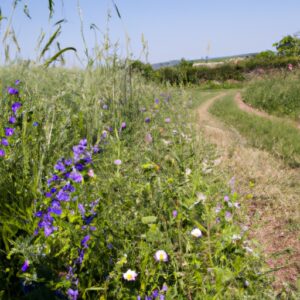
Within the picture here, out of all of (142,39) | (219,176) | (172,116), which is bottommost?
(219,176)

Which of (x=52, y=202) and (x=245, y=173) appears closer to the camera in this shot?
(x=52, y=202)

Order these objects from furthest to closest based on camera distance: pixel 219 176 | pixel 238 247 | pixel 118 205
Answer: pixel 219 176 < pixel 238 247 < pixel 118 205

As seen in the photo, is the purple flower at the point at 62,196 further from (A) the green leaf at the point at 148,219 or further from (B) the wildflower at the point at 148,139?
(B) the wildflower at the point at 148,139

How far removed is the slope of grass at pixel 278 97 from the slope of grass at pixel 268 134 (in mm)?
1317

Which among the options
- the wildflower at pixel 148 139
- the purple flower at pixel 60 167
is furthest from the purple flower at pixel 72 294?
the wildflower at pixel 148 139

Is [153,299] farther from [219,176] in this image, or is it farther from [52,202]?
[219,176]

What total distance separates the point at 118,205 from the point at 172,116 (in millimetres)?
2817

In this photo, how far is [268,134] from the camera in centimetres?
549

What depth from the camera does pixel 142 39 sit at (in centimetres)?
365

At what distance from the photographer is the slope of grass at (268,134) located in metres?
4.43

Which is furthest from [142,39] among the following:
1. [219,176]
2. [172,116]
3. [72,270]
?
[72,270]

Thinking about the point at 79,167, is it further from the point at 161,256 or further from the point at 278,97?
the point at 278,97

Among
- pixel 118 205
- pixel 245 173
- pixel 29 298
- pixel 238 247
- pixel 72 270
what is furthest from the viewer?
pixel 245 173

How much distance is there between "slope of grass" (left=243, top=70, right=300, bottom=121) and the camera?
8.38m
